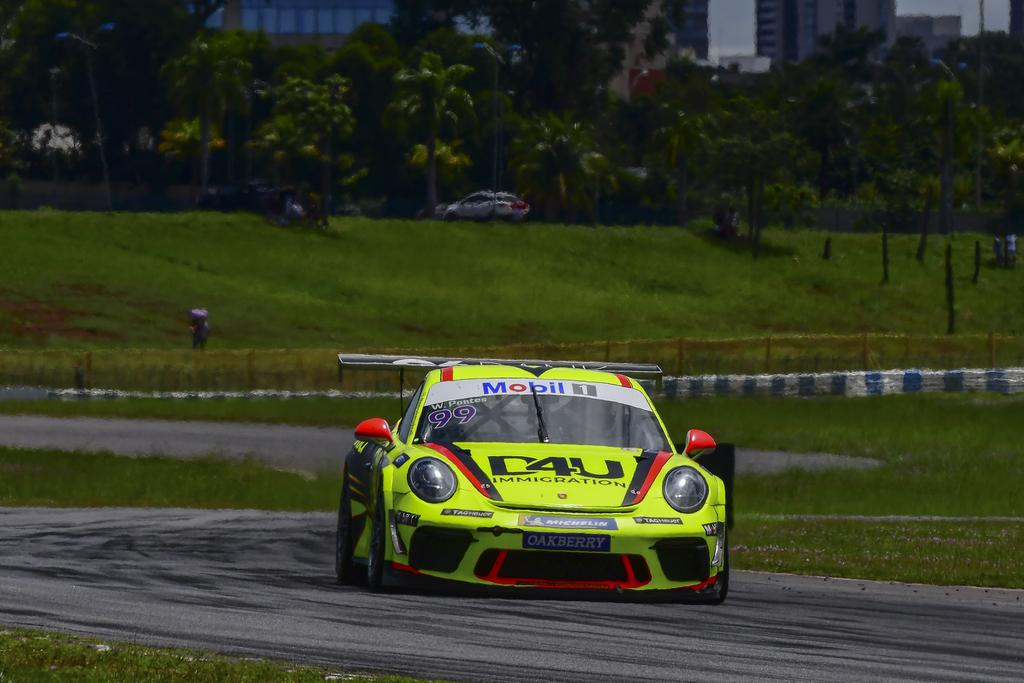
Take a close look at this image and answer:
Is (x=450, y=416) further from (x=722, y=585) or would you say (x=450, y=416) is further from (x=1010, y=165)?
(x=1010, y=165)

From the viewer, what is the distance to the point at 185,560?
48.7 ft

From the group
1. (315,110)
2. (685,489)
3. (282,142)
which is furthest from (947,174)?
(685,489)

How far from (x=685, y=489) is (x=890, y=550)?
6720mm

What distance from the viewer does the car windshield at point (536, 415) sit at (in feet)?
40.3

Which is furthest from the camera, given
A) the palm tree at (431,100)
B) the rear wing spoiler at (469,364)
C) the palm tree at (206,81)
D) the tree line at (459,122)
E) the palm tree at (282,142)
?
the palm tree at (431,100)

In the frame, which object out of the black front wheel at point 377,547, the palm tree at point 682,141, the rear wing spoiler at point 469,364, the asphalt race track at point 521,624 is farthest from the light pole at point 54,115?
the black front wheel at point 377,547

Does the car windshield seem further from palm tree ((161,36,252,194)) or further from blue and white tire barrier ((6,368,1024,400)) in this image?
palm tree ((161,36,252,194))

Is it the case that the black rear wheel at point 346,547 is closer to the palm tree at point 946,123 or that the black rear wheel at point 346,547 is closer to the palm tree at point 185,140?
the palm tree at point 185,140

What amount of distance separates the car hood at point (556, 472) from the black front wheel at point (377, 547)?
55cm

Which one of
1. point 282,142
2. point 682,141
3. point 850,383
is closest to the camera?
point 850,383

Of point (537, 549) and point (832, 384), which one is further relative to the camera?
point (832, 384)

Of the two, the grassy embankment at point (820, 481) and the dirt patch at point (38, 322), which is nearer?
the grassy embankment at point (820, 481)

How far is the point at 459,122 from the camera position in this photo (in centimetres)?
10112

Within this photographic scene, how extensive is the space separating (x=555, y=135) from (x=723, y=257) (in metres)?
12.2
